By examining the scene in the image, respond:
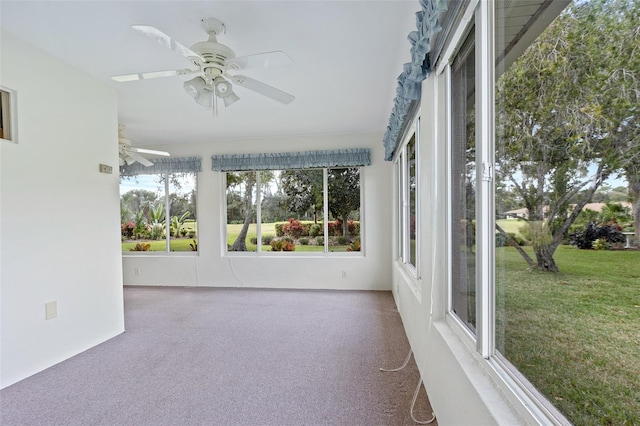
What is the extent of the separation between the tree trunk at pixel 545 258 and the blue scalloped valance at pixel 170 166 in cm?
468

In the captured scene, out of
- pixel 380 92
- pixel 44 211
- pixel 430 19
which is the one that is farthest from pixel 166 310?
pixel 430 19

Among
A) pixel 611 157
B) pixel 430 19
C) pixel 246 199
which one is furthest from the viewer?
pixel 246 199

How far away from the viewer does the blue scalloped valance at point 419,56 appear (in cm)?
120

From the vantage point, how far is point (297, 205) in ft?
14.9

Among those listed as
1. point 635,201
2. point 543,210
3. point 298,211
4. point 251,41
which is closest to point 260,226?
point 298,211

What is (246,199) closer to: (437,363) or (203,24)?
(203,24)

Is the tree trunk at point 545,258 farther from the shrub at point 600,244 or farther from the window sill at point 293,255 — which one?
the window sill at point 293,255

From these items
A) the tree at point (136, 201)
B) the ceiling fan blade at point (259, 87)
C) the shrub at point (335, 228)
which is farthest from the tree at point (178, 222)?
the ceiling fan blade at point (259, 87)

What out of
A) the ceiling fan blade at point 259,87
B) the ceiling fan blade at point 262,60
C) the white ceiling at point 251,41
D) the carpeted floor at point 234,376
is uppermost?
the white ceiling at point 251,41

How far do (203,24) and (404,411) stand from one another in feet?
8.77

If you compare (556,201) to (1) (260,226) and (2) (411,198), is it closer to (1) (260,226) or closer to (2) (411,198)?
(2) (411,198)

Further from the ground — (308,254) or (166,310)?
(308,254)

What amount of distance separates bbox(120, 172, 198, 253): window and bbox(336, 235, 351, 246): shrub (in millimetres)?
2366

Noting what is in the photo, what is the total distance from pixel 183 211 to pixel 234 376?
3460 millimetres
